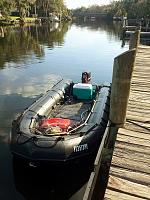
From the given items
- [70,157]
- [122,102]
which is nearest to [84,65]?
[70,157]

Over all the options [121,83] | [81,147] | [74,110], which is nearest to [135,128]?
[121,83]

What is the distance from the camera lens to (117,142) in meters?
5.70

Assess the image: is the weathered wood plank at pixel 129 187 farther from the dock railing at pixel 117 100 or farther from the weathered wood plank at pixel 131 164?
the dock railing at pixel 117 100

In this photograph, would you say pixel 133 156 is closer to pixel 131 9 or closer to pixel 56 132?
pixel 56 132

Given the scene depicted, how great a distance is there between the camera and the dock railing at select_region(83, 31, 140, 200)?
209 inches

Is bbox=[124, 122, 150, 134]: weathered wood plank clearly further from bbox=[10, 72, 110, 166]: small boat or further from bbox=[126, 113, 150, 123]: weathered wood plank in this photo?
bbox=[10, 72, 110, 166]: small boat

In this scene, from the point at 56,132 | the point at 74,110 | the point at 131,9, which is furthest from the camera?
the point at 131,9

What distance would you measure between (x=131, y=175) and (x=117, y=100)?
4.92 ft

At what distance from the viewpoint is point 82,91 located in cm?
1415

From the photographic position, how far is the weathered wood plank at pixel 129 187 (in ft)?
14.8

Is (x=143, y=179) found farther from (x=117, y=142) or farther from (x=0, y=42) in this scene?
(x=0, y=42)

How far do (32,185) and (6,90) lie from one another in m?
10.8

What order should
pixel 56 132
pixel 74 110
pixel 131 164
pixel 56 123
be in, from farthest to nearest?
1. pixel 74 110
2. pixel 56 123
3. pixel 56 132
4. pixel 131 164

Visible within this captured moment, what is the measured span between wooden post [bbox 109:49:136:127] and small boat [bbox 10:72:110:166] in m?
3.58
